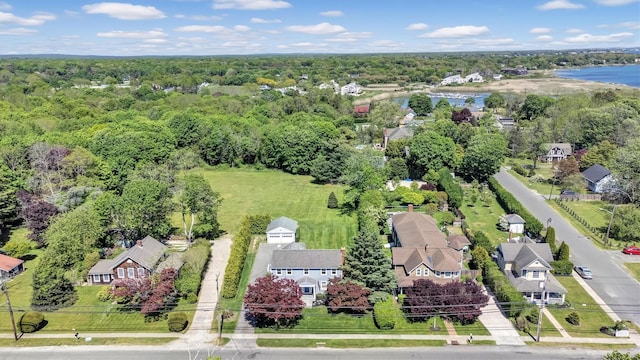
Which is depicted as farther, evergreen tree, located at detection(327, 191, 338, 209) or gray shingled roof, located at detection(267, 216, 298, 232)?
evergreen tree, located at detection(327, 191, 338, 209)

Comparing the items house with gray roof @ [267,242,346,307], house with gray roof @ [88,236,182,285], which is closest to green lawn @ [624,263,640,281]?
house with gray roof @ [267,242,346,307]

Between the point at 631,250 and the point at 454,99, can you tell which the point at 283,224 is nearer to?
the point at 631,250

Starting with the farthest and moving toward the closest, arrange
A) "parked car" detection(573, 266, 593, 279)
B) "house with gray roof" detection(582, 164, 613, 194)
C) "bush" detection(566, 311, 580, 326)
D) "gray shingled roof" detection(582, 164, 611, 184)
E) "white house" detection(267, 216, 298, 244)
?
"gray shingled roof" detection(582, 164, 611, 184), "house with gray roof" detection(582, 164, 613, 194), "white house" detection(267, 216, 298, 244), "parked car" detection(573, 266, 593, 279), "bush" detection(566, 311, 580, 326)

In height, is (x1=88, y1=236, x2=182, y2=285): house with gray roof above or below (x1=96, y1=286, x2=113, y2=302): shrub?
above

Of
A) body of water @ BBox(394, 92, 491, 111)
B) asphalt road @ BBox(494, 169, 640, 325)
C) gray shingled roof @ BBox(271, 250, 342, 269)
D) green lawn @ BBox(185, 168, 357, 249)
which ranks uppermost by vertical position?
body of water @ BBox(394, 92, 491, 111)

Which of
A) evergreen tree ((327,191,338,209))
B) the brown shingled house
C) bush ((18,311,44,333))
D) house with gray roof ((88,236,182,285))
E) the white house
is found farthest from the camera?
evergreen tree ((327,191,338,209))

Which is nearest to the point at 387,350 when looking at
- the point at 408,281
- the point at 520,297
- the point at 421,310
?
the point at 421,310

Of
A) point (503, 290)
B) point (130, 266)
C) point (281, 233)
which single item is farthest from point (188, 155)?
point (503, 290)

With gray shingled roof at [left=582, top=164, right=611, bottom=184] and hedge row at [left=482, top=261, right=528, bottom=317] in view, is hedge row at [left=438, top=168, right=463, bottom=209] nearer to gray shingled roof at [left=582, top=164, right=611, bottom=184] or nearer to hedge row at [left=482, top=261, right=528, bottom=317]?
hedge row at [left=482, top=261, right=528, bottom=317]
